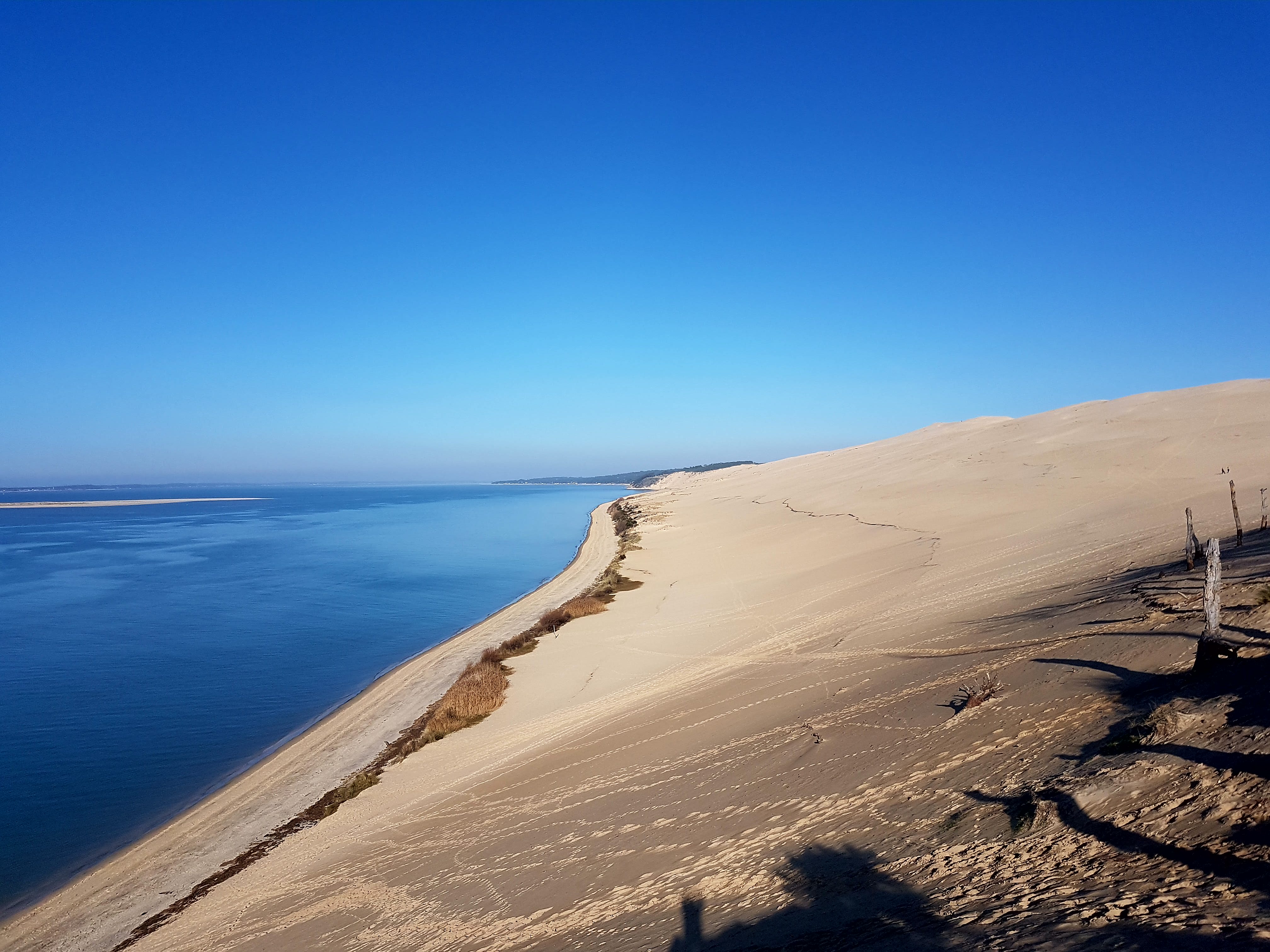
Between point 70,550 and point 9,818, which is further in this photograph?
point 70,550

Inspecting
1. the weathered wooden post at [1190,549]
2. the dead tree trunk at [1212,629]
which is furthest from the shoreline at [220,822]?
the weathered wooden post at [1190,549]

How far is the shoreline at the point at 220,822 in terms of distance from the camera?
9617 mm

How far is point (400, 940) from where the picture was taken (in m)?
7.13

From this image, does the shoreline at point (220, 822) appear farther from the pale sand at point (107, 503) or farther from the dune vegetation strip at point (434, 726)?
the pale sand at point (107, 503)

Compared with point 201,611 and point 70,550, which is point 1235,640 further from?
point 70,550

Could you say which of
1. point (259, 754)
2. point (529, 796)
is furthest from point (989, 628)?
point (259, 754)

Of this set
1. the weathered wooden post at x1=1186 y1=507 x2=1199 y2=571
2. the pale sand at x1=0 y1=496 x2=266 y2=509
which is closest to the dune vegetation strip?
the weathered wooden post at x1=1186 y1=507 x2=1199 y2=571

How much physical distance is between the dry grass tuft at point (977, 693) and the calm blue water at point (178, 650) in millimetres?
12884

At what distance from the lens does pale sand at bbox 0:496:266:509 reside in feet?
502

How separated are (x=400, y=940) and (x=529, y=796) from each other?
3.10 m

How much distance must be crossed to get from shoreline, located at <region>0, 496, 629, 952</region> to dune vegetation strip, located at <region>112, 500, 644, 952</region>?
0.77 ft

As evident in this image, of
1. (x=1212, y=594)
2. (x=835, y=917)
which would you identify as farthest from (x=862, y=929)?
(x=1212, y=594)

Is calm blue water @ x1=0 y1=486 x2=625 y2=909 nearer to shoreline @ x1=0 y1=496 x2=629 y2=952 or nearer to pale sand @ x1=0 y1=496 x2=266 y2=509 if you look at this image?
shoreline @ x1=0 y1=496 x2=629 y2=952

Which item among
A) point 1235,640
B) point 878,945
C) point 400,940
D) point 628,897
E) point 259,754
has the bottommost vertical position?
point 259,754
